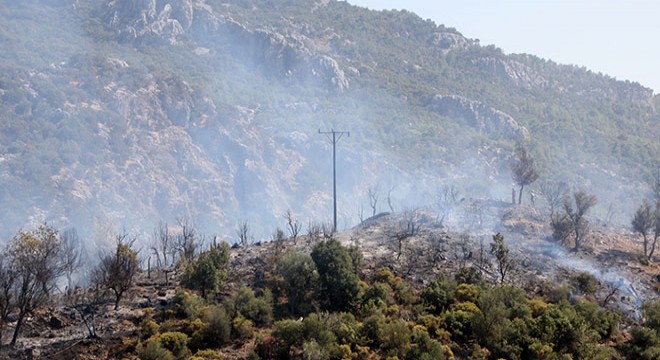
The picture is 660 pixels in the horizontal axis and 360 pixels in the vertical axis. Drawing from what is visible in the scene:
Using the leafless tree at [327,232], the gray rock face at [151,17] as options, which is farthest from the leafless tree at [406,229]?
the gray rock face at [151,17]

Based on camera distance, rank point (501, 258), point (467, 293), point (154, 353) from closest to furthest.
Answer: point (154, 353), point (467, 293), point (501, 258)

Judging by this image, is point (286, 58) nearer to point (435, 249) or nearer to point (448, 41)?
point (448, 41)

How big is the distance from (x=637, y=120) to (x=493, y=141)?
4407 cm

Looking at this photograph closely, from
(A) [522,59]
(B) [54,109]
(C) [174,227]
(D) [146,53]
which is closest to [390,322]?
(C) [174,227]

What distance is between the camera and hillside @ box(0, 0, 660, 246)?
98938mm

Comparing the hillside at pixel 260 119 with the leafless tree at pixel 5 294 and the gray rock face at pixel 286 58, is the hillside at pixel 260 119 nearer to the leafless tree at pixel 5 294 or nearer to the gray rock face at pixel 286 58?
the gray rock face at pixel 286 58

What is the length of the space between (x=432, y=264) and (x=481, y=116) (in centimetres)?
9112

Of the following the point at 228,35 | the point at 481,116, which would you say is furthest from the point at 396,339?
the point at 228,35

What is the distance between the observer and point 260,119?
122188 millimetres

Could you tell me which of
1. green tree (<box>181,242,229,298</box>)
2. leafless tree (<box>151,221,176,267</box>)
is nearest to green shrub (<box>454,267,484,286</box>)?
green tree (<box>181,242,229,298</box>)

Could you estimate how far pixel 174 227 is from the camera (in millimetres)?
97688

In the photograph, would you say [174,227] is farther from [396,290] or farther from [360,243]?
[396,290]

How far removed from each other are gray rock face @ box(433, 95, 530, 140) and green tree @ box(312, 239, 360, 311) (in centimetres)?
9585

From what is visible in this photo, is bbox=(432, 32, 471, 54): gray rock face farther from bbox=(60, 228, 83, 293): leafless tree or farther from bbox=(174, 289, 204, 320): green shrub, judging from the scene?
→ bbox=(174, 289, 204, 320): green shrub
